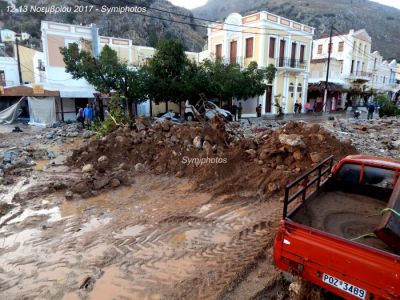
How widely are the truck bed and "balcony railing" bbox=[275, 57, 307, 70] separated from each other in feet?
82.8

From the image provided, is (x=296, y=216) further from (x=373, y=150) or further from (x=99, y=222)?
(x=373, y=150)

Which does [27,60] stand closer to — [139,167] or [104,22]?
[104,22]

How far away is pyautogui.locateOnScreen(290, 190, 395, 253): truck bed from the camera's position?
3108mm

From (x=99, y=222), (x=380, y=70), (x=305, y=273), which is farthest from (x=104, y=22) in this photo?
(x=305, y=273)

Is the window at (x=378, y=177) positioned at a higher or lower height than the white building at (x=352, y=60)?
lower

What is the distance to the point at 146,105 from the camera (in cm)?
2369

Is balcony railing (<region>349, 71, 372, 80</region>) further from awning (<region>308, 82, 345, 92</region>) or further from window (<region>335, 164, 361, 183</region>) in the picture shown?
window (<region>335, 164, 361, 183</region>)

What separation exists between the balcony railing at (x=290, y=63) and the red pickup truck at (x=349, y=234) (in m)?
25.0

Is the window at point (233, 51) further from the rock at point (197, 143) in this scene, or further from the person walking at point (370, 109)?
the rock at point (197, 143)

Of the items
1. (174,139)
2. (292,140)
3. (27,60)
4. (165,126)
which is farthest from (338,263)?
(27,60)

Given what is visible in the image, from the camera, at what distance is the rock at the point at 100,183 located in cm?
687

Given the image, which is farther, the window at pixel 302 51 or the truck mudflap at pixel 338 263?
the window at pixel 302 51

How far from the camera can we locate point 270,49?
26.1m

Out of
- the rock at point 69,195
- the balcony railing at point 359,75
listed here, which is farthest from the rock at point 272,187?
the balcony railing at point 359,75
